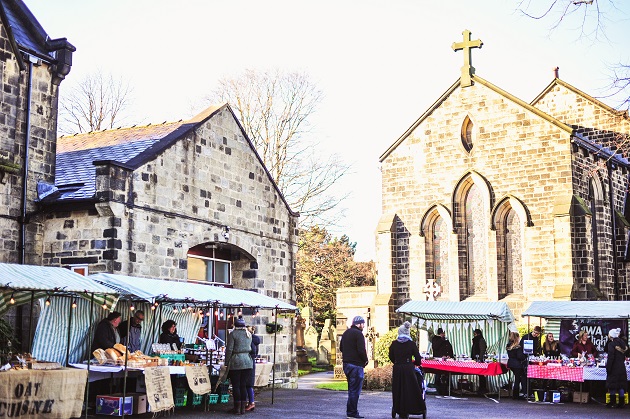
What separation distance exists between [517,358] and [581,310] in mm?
2538

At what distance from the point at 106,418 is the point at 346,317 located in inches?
727

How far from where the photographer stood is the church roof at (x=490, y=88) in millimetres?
26500

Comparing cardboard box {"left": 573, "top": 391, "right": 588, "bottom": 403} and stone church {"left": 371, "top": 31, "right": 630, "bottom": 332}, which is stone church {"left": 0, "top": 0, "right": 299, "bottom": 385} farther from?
stone church {"left": 371, "top": 31, "right": 630, "bottom": 332}

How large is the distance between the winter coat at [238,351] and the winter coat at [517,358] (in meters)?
6.95

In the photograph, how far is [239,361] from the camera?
14.1 metres

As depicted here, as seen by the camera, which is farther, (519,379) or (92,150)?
(92,150)

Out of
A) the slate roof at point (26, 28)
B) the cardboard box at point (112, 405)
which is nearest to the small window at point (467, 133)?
the slate roof at point (26, 28)

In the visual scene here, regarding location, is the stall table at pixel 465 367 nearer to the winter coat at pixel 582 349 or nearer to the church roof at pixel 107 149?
the winter coat at pixel 582 349

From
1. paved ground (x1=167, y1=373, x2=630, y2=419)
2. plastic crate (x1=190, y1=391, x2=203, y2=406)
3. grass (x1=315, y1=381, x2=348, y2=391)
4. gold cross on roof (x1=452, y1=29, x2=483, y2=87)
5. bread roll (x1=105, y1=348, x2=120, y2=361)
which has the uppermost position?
gold cross on roof (x1=452, y1=29, x2=483, y2=87)

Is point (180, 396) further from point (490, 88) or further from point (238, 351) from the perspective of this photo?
point (490, 88)

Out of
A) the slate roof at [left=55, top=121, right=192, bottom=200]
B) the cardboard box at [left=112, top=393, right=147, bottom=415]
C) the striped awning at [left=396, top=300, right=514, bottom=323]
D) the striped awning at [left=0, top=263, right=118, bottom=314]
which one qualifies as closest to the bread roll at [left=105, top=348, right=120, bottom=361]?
the cardboard box at [left=112, top=393, right=147, bottom=415]

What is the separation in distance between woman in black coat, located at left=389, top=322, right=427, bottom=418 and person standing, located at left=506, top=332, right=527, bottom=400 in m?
5.16

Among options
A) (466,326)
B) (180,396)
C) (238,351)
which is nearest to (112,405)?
(180,396)

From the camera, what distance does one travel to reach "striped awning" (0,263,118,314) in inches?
456
